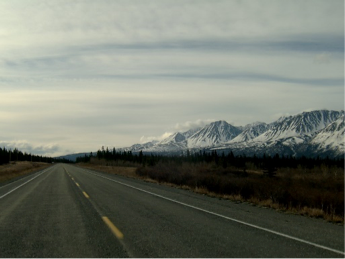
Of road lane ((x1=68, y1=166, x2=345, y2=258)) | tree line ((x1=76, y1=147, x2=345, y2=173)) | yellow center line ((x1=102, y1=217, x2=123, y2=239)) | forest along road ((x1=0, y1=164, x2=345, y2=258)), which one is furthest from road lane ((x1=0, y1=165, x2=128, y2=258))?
tree line ((x1=76, y1=147, x2=345, y2=173))

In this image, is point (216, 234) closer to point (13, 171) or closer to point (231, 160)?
point (13, 171)

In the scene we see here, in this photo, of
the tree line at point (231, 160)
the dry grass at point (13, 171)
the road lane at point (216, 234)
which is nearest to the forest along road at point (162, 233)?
the road lane at point (216, 234)

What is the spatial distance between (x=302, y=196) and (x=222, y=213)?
5441mm

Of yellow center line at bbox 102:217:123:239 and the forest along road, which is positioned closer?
the forest along road

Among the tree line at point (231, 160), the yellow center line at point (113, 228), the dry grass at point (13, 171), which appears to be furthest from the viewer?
the tree line at point (231, 160)

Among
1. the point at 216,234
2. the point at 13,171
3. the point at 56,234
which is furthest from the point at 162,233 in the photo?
the point at 13,171

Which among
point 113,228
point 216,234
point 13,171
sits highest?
point 13,171

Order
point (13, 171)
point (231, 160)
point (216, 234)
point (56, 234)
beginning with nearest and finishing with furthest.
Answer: point (216, 234) < point (56, 234) < point (13, 171) < point (231, 160)

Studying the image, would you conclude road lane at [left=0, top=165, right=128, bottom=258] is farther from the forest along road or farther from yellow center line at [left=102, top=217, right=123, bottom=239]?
yellow center line at [left=102, top=217, right=123, bottom=239]

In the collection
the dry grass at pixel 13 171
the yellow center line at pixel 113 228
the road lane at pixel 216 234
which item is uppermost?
the dry grass at pixel 13 171

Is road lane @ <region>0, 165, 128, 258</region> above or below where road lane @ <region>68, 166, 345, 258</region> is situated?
above

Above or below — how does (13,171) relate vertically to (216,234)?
above

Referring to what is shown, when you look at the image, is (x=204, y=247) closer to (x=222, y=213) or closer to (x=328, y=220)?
(x=222, y=213)

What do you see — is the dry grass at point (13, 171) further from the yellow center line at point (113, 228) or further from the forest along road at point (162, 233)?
the yellow center line at point (113, 228)
